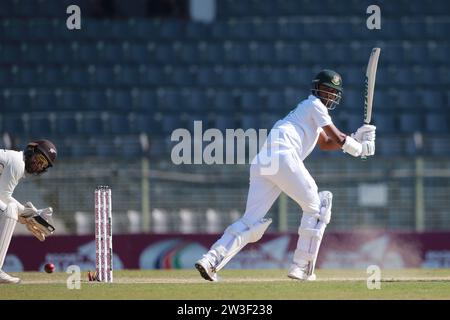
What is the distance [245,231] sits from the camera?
11.9m

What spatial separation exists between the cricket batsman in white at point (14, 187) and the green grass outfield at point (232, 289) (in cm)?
50

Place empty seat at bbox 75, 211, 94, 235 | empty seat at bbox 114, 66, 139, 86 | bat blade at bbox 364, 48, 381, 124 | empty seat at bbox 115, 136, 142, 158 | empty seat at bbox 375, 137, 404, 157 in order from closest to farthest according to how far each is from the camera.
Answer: bat blade at bbox 364, 48, 381, 124, empty seat at bbox 75, 211, 94, 235, empty seat at bbox 115, 136, 142, 158, empty seat at bbox 375, 137, 404, 157, empty seat at bbox 114, 66, 139, 86

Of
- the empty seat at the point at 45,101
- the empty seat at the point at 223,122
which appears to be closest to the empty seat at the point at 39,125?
the empty seat at the point at 45,101

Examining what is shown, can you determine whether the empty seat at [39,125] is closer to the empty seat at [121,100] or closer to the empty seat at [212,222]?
the empty seat at [121,100]

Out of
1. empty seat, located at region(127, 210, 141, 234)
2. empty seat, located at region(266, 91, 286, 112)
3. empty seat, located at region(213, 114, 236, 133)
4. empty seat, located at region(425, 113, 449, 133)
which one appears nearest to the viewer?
empty seat, located at region(127, 210, 141, 234)

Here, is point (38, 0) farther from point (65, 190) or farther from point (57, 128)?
point (65, 190)

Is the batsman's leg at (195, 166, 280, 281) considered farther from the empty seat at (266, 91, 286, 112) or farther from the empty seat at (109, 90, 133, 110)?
the empty seat at (109, 90, 133, 110)

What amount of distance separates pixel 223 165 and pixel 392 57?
22.8 feet

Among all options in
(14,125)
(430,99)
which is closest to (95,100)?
(14,125)

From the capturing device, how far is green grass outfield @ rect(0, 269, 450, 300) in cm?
1071

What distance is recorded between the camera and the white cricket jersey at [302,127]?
39.6 feet

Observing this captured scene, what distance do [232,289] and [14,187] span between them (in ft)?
7.94

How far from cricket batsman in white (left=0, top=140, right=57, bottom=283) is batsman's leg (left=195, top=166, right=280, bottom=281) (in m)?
1.76

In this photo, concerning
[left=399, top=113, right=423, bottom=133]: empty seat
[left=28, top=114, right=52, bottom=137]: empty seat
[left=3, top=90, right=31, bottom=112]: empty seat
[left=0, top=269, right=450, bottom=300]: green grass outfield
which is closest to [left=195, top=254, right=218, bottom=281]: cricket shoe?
[left=0, top=269, right=450, bottom=300]: green grass outfield
